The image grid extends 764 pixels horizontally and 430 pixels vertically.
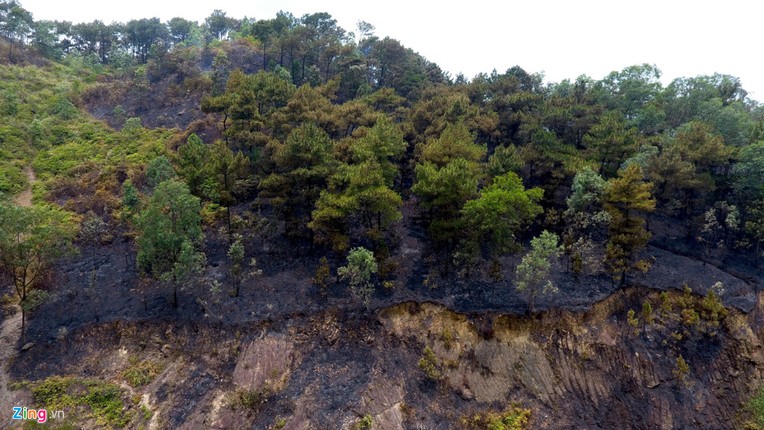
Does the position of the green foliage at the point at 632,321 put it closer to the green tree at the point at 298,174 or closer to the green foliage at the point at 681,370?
the green foliage at the point at 681,370

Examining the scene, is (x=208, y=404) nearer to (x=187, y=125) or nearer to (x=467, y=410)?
(x=467, y=410)

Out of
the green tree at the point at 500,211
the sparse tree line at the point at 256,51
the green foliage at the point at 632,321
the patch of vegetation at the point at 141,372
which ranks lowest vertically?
the patch of vegetation at the point at 141,372

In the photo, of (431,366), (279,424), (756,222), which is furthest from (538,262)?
(756,222)

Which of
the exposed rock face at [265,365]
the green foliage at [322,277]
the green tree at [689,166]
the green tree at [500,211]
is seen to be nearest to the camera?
the exposed rock face at [265,365]

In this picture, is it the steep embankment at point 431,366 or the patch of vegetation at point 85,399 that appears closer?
the patch of vegetation at point 85,399

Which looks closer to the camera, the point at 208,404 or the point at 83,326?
the point at 208,404

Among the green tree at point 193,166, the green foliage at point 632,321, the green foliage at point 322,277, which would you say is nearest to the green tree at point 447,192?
the green foliage at point 322,277

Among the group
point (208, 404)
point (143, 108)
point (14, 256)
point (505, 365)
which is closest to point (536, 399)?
point (505, 365)
